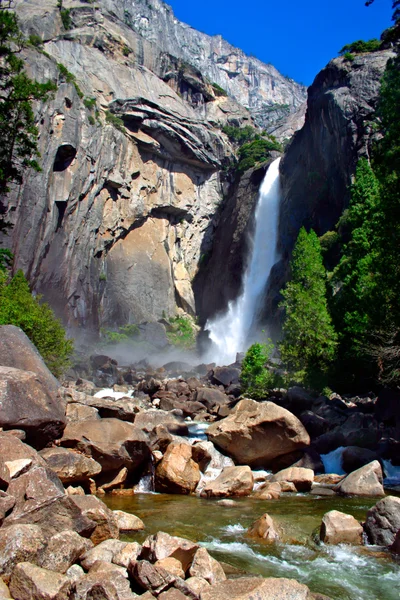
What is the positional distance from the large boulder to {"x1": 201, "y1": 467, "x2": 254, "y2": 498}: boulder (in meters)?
1.87

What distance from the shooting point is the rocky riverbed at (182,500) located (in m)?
5.38

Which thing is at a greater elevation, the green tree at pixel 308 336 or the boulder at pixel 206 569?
the green tree at pixel 308 336

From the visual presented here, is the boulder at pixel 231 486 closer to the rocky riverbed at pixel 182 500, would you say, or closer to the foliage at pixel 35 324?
the rocky riverbed at pixel 182 500

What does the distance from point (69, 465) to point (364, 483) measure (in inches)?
266

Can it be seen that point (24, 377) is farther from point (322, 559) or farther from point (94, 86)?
point (94, 86)

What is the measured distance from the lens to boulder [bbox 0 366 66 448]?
9672 mm

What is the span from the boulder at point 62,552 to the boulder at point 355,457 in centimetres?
938

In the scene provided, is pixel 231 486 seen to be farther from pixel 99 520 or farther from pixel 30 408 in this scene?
pixel 30 408

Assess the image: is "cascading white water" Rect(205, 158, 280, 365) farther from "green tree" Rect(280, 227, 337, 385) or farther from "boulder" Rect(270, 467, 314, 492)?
"boulder" Rect(270, 467, 314, 492)

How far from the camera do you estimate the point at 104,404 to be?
14.3 m

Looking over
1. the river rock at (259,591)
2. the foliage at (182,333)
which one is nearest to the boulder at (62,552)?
the river rock at (259,591)

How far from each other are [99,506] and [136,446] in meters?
4.42

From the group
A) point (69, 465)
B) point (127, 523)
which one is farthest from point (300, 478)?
point (69, 465)

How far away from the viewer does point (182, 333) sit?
52344mm
